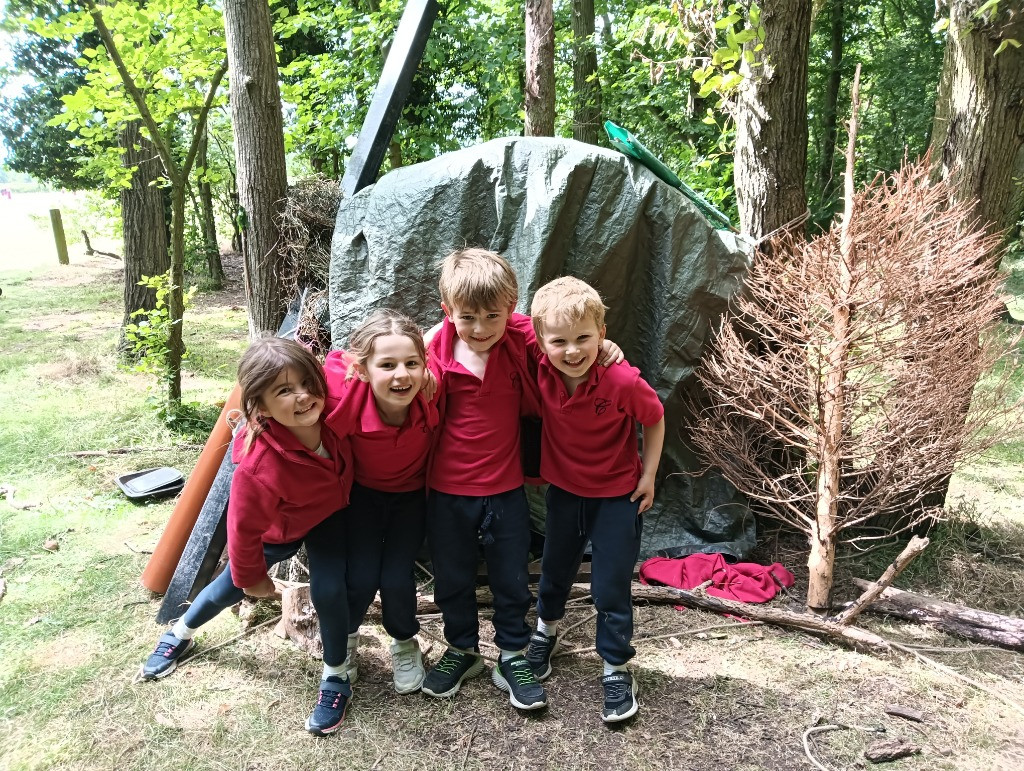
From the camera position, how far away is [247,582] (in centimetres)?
233

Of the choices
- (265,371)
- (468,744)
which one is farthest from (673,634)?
(265,371)

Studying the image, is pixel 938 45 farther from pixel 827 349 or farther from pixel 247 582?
pixel 247 582

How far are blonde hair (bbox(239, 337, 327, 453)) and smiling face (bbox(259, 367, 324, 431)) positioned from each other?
0.04ft

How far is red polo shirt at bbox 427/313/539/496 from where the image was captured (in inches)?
94.3

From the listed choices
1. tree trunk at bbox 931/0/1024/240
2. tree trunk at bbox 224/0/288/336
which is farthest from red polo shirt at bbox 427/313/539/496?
tree trunk at bbox 931/0/1024/240

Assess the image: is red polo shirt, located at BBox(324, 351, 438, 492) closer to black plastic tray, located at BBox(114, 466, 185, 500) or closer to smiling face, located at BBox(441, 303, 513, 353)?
smiling face, located at BBox(441, 303, 513, 353)

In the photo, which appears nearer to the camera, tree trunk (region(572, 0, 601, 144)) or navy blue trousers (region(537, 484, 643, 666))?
navy blue trousers (region(537, 484, 643, 666))

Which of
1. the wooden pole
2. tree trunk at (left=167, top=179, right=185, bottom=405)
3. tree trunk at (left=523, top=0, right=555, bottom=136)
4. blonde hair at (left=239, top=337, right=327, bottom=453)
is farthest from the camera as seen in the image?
the wooden pole

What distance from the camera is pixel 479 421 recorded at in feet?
7.92

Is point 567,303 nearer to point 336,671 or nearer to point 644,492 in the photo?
point 644,492

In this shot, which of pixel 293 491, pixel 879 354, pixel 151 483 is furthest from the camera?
pixel 151 483

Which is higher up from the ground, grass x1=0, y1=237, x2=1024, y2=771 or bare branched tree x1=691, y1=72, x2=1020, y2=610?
→ bare branched tree x1=691, y1=72, x2=1020, y2=610

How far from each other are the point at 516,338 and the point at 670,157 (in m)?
7.73

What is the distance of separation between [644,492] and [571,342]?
2.06ft
